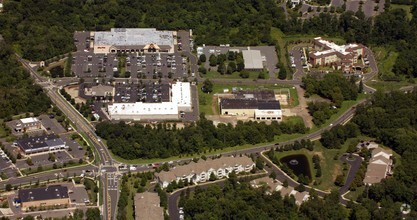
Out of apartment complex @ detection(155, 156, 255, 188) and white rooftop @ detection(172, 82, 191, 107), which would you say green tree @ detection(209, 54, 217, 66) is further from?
apartment complex @ detection(155, 156, 255, 188)

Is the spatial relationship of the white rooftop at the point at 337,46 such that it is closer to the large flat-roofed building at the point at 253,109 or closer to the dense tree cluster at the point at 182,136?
the large flat-roofed building at the point at 253,109

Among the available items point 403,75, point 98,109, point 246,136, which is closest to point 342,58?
point 403,75

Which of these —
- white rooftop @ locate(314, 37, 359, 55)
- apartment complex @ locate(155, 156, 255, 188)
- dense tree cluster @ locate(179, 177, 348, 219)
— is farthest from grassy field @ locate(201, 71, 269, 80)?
dense tree cluster @ locate(179, 177, 348, 219)

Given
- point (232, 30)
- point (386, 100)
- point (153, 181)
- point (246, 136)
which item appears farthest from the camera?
point (232, 30)

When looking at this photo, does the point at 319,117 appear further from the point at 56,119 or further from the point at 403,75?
the point at 56,119

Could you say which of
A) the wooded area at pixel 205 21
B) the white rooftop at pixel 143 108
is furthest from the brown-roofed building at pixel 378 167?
the wooded area at pixel 205 21

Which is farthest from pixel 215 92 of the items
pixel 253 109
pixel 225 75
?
pixel 253 109
